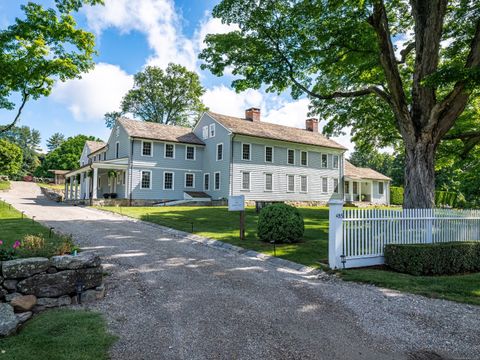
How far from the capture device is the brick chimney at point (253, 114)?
105 ft

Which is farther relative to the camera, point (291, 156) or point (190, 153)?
point (291, 156)

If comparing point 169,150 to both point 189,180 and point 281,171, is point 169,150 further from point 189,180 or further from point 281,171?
point 281,171

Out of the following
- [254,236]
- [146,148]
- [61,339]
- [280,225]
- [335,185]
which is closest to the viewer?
[61,339]

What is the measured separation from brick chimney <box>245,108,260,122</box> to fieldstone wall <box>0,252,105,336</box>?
91.6 ft

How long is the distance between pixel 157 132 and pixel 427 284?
26.7 m

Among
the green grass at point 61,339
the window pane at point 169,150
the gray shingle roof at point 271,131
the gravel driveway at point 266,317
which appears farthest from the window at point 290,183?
the green grass at point 61,339

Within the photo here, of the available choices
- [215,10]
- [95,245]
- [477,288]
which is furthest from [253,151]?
[477,288]

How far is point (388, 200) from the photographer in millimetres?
40250

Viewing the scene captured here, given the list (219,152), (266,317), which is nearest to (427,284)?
(266,317)

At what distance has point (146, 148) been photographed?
92.4ft

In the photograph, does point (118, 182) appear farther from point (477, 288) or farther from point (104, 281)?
point (477, 288)

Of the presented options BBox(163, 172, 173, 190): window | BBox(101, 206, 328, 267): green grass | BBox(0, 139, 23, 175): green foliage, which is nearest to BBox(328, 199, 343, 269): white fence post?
BBox(101, 206, 328, 267): green grass

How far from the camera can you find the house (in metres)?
27.3

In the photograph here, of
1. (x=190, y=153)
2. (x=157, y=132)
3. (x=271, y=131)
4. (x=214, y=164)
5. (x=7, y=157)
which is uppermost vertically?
(x=271, y=131)
